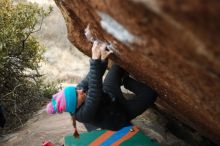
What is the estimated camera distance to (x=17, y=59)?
10.6 meters

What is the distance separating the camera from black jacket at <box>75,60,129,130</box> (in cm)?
495

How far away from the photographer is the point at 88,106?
5168mm

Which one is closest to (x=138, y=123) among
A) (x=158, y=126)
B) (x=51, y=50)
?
(x=158, y=126)

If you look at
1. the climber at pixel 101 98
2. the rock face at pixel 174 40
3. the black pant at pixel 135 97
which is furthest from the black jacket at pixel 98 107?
the rock face at pixel 174 40

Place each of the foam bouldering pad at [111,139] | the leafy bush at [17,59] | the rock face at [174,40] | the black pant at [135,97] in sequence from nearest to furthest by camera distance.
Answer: the rock face at [174,40] → the black pant at [135,97] → the foam bouldering pad at [111,139] → the leafy bush at [17,59]

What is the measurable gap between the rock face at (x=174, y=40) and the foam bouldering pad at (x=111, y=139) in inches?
80.9

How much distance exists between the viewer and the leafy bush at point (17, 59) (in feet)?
32.7

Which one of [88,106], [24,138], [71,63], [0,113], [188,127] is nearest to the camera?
[88,106]

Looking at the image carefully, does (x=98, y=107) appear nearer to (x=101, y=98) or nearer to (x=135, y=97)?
(x=101, y=98)

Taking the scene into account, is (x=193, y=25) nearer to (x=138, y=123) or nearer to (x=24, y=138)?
(x=138, y=123)

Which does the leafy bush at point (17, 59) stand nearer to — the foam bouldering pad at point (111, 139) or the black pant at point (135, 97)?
the foam bouldering pad at point (111, 139)

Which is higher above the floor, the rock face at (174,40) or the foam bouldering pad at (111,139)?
the rock face at (174,40)

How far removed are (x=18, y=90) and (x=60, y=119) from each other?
205 centimetres

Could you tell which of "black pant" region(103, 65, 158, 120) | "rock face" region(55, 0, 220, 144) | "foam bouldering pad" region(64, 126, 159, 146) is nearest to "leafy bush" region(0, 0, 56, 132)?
"foam bouldering pad" region(64, 126, 159, 146)
